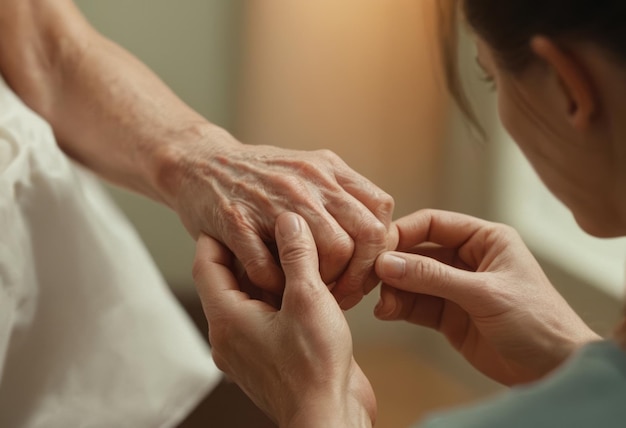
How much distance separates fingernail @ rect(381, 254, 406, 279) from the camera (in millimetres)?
904

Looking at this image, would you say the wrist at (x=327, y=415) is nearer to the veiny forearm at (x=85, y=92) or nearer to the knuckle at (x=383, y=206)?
the knuckle at (x=383, y=206)

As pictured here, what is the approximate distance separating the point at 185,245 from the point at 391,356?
489 millimetres

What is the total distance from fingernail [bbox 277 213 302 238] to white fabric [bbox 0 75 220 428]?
27 cm

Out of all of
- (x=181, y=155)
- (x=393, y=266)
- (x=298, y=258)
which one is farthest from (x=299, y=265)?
(x=181, y=155)

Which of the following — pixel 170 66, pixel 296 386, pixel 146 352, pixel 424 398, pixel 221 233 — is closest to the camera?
pixel 296 386

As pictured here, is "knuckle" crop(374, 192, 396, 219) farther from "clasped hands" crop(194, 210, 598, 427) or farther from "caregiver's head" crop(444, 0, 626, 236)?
"caregiver's head" crop(444, 0, 626, 236)

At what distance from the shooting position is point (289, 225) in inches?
34.6

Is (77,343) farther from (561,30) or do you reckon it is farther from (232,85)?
(232,85)

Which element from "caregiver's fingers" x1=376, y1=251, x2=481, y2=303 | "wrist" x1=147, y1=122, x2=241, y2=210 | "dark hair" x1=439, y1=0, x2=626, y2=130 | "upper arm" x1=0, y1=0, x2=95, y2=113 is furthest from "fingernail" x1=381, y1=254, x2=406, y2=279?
"upper arm" x1=0, y1=0, x2=95, y2=113

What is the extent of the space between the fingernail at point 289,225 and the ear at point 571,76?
374mm

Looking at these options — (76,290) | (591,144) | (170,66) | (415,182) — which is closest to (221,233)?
(76,290)

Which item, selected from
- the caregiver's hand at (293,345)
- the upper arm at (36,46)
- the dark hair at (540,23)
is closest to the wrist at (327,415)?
the caregiver's hand at (293,345)

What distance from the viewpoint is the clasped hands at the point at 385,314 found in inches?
30.9

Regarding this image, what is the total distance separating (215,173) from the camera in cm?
98
